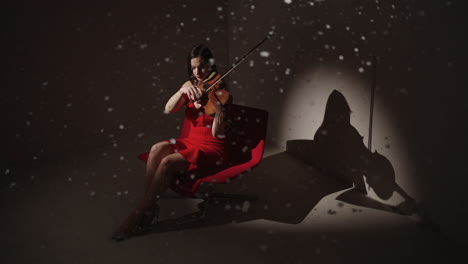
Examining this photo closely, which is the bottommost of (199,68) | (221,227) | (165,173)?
(221,227)

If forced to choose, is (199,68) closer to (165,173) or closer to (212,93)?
(212,93)

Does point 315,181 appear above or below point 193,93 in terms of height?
below

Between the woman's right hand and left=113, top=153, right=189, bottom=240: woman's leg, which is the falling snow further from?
left=113, top=153, right=189, bottom=240: woman's leg

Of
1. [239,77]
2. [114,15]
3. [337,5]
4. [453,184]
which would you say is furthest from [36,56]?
[453,184]

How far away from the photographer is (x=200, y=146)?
221 centimetres

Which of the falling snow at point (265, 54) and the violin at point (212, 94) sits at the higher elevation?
the falling snow at point (265, 54)

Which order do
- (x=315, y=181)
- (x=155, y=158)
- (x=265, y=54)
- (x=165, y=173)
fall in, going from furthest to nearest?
(x=265, y=54), (x=315, y=181), (x=155, y=158), (x=165, y=173)

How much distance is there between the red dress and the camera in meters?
2.13

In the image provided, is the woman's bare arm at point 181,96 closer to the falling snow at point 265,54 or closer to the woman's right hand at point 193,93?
the woman's right hand at point 193,93

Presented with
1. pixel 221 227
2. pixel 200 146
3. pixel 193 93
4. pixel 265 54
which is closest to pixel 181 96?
pixel 193 93

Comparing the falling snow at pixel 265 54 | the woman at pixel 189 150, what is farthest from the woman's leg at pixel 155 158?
the falling snow at pixel 265 54

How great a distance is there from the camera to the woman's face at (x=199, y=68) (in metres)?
2.17

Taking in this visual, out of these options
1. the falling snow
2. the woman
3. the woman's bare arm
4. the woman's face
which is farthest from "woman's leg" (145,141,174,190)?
the falling snow

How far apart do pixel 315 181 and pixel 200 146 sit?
0.88 meters
